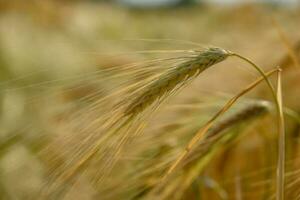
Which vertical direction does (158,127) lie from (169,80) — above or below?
below

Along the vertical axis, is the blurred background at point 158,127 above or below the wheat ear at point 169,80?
below

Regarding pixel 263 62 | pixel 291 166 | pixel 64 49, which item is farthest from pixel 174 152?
pixel 64 49

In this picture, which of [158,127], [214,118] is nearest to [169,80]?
[214,118]

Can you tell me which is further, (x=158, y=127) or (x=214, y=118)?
(x=158, y=127)

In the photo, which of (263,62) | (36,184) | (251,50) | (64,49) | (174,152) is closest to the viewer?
(174,152)

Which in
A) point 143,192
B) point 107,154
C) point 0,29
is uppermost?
point 107,154

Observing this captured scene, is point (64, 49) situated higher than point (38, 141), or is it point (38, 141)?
point (38, 141)

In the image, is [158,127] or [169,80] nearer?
[169,80]

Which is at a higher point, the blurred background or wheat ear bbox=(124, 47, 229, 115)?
wheat ear bbox=(124, 47, 229, 115)

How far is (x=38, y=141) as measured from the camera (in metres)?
0.95

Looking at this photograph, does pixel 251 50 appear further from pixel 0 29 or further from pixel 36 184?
pixel 0 29

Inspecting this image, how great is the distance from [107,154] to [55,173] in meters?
0.06

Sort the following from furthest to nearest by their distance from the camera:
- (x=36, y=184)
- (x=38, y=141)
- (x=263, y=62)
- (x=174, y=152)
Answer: (x=263, y=62) < (x=36, y=184) < (x=174, y=152) < (x=38, y=141)

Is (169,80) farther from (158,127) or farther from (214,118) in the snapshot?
(158,127)
